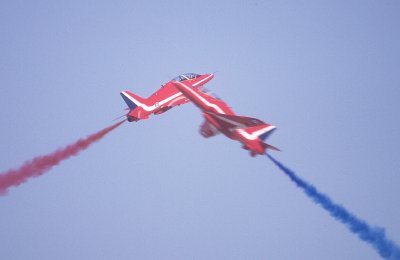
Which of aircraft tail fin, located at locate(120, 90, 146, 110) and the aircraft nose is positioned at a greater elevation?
the aircraft nose

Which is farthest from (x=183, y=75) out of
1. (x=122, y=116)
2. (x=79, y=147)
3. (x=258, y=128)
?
(x=258, y=128)

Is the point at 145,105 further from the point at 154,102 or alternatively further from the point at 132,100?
Answer: the point at 132,100

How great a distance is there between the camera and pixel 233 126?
4369 cm

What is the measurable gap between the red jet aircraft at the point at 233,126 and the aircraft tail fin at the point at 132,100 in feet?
26.2

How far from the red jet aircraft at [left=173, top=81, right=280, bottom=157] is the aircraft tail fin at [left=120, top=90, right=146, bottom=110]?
7998 mm

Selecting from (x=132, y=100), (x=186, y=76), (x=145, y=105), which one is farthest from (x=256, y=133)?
(x=186, y=76)

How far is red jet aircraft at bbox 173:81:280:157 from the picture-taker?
1674 inches

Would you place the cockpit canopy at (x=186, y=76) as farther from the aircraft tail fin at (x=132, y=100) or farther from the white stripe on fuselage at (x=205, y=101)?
the white stripe on fuselage at (x=205, y=101)

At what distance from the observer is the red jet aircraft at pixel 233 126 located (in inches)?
1674

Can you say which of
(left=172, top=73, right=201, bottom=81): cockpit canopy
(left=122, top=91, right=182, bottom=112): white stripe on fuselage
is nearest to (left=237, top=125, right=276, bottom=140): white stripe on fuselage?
(left=122, top=91, right=182, bottom=112): white stripe on fuselage

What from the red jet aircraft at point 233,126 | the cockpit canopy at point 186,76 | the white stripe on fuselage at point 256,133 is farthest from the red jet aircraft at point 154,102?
the white stripe on fuselage at point 256,133

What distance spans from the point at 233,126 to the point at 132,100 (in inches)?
535

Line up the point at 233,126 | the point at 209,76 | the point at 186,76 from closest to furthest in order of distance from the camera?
the point at 233,126
the point at 186,76
the point at 209,76

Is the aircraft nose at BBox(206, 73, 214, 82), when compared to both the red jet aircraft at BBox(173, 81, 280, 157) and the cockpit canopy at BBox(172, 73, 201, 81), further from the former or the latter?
the red jet aircraft at BBox(173, 81, 280, 157)
